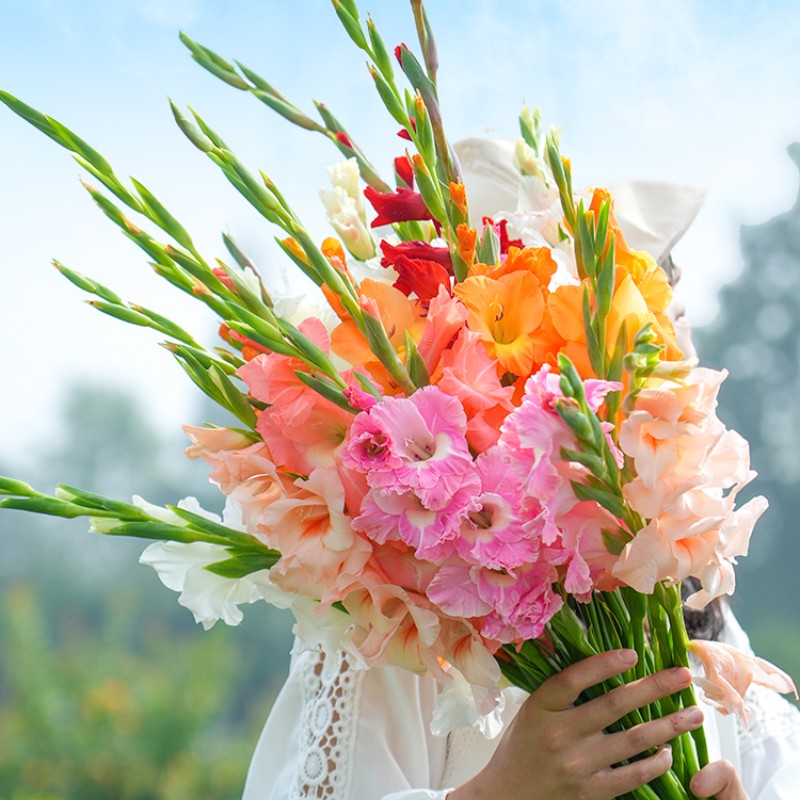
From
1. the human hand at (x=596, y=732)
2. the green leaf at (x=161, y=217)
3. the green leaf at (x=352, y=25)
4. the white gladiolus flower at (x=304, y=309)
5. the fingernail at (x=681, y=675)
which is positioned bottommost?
the human hand at (x=596, y=732)

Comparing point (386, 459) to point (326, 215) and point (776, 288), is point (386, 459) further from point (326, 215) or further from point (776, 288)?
point (776, 288)

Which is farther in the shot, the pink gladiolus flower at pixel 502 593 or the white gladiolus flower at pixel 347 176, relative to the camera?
the white gladiolus flower at pixel 347 176

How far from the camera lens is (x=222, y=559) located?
556 mm

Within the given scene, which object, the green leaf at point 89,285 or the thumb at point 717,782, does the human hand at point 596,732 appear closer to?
the thumb at point 717,782

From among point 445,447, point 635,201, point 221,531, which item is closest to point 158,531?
point 221,531

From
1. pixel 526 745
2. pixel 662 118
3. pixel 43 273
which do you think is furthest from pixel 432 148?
pixel 43 273

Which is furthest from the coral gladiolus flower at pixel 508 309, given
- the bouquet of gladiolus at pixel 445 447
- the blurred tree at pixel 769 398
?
the blurred tree at pixel 769 398

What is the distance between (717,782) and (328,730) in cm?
37

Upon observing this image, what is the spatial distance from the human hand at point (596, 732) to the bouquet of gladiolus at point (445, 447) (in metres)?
0.02

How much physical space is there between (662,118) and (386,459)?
3.73 m

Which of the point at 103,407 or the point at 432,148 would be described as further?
the point at 103,407

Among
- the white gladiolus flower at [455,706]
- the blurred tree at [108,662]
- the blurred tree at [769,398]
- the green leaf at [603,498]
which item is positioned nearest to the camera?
the green leaf at [603,498]

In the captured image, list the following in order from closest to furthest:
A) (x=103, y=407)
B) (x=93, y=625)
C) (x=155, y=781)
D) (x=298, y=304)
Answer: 1. (x=298, y=304)
2. (x=155, y=781)
3. (x=93, y=625)
4. (x=103, y=407)

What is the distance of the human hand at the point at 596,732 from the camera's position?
1.88 ft
